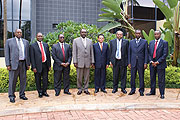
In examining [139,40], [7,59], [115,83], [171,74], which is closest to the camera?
[7,59]

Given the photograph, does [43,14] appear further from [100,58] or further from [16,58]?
[16,58]

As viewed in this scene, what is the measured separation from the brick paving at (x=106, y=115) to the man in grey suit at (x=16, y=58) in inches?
42.5

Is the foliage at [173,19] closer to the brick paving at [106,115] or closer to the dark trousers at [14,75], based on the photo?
the brick paving at [106,115]

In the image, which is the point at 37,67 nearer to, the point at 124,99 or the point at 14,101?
the point at 14,101

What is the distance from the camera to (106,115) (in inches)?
176

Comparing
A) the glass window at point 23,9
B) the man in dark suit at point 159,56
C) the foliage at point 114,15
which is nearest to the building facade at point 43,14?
the glass window at point 23,9

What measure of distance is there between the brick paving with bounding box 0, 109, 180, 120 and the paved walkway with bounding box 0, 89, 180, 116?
135 millimetres

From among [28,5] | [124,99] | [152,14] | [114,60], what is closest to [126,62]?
[114,60]

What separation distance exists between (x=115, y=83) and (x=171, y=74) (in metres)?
2.40

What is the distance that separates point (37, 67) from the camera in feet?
17.9

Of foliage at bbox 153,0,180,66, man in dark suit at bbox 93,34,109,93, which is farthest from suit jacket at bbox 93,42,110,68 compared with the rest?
foliage at bbox 153,0,180,66

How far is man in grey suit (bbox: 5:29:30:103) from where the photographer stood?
200 inches

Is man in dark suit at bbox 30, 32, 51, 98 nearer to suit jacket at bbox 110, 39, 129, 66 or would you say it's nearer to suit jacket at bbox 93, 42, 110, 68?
suit jacket at bbox 93, 42, 110, 68

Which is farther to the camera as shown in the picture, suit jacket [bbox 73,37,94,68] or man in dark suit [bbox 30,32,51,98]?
suit jacket [bbox 73,37,94,68]
